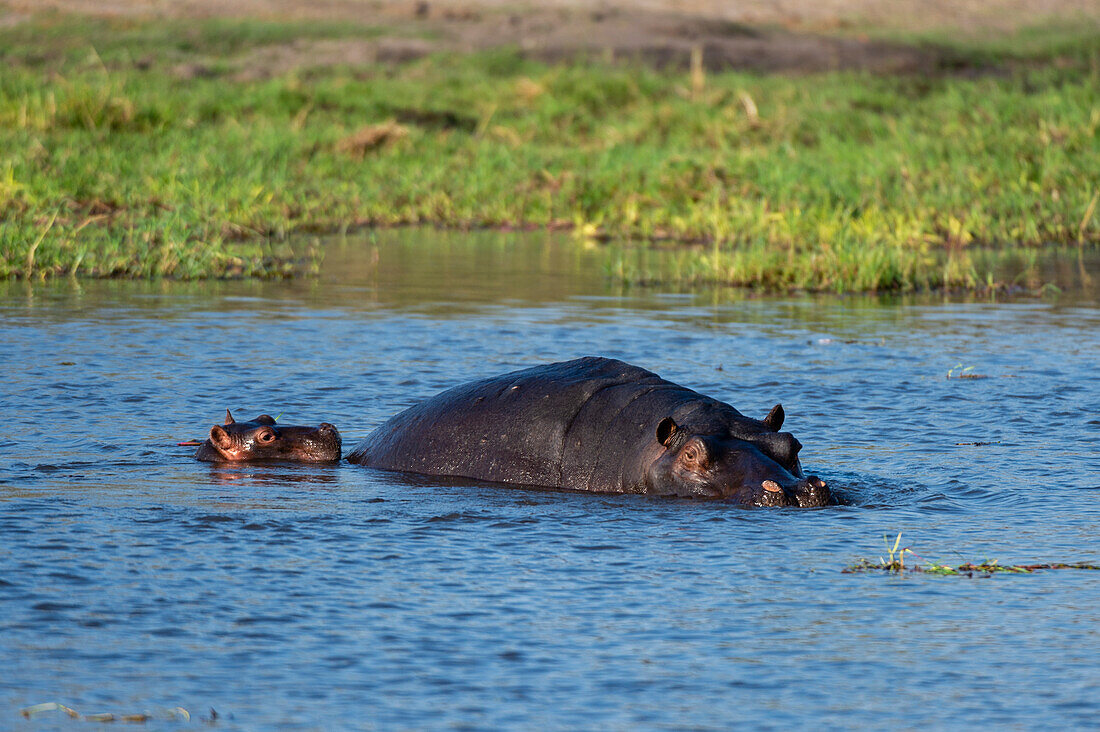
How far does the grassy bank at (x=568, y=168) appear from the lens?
14312 mm

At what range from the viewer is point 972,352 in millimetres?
10219

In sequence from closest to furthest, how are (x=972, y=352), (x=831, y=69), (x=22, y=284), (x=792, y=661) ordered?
(x=792, y=661) < (x=972, y=352) < (x=22, y=284) < (x=831, y=69)

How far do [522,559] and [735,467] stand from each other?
1.13 m

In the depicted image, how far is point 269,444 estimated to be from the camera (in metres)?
7.01

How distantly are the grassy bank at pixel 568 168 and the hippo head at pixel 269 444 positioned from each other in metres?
6.55

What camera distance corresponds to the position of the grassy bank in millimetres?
14312

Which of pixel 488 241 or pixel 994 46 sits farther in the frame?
pixel 994 46

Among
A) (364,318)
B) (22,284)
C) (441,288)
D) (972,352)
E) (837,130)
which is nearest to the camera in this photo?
(972,352)

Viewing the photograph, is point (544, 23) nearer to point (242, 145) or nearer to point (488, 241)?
point (242, 145)

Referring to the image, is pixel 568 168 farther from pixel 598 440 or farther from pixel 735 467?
pixel 735 467

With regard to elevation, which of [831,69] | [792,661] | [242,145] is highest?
Result: [831,69]

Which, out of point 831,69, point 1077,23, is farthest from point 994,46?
point 831,69

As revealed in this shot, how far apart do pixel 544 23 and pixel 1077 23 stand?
39.5 ft

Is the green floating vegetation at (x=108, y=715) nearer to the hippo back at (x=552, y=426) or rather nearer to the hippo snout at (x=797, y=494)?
the hippo snout at (x=797, y=494)
